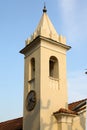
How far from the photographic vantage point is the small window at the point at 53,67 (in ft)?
71.2

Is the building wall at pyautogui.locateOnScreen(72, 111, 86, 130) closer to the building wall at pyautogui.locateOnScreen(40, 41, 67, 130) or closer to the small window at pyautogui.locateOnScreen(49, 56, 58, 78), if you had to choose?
the building wall at pyautogui.locateOnScreen(40, 41, 67, 130)

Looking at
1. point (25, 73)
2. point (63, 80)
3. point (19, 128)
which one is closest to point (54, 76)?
point (63, 80)

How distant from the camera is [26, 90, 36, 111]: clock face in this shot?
20.6 m

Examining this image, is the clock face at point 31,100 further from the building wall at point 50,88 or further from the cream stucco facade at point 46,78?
the building wall at point 50,88

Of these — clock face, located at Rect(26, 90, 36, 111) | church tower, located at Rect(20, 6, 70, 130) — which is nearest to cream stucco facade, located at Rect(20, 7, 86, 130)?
church tower, located at Rect(20, 6, 70, 130)

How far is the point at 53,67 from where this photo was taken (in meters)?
22.1

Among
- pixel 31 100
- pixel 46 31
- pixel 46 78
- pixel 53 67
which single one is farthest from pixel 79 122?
pixel 46 31

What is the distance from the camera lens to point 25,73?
74.2 feet

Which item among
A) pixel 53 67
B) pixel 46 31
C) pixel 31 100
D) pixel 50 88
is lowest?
pixel 31 100

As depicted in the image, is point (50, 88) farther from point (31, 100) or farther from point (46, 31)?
point (46, 31)

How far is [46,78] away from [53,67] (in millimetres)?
1748

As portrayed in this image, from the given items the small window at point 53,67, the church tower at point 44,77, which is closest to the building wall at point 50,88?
the church tower at point 44,77

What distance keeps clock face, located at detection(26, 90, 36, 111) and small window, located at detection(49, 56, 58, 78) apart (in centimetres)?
191

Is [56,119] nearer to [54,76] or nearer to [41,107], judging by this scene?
[41,107]
